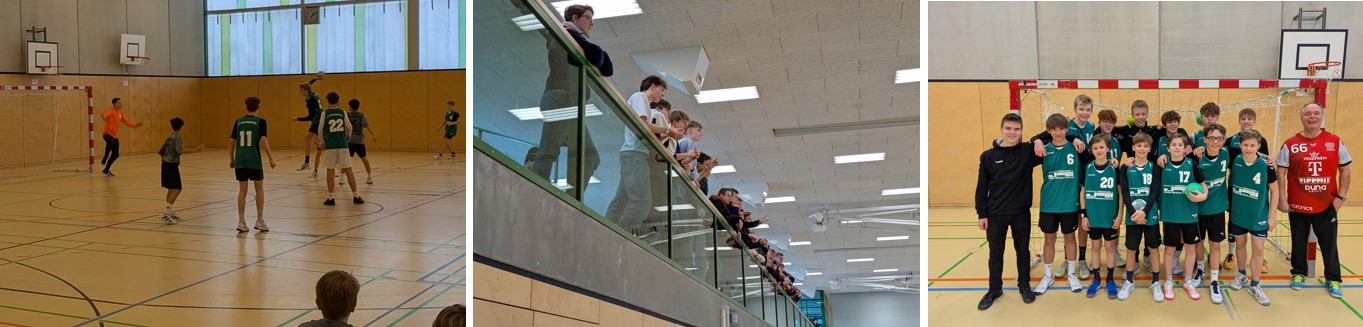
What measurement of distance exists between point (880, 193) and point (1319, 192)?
1420cm

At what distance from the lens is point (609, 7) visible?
7.85 m

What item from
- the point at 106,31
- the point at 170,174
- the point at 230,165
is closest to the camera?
the point at 230,165

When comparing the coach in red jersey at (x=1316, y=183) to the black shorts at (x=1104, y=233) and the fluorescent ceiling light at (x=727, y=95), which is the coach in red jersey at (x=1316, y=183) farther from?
the fluorescent ceiling light at (x=727, y=95)

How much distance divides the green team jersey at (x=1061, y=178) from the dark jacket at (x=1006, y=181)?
1.36 feet

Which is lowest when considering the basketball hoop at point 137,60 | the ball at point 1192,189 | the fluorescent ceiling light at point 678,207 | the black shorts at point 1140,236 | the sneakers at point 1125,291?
the sneakers at point 1125,291

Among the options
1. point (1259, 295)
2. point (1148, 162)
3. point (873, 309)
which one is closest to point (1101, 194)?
point (1148, 162)

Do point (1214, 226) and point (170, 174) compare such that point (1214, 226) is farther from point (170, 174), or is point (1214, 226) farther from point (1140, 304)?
point (170, 174)

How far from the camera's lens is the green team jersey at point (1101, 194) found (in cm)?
609

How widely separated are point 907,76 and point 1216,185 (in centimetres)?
470

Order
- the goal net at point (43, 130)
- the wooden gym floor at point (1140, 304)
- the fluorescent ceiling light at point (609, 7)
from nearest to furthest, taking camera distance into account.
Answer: the wooden gym floor at point (1140, 304), the fluorescent ceiling light at point (609, 7), the goal net at point (43, 130)

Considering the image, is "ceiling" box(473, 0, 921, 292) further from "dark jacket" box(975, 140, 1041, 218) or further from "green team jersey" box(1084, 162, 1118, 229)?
"dark jacket" box(975, 140, 1041, 218)

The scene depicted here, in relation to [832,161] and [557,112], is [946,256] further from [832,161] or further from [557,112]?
[832,161]

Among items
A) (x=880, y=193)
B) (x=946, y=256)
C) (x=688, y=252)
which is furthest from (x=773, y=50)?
(x=880, y=193)

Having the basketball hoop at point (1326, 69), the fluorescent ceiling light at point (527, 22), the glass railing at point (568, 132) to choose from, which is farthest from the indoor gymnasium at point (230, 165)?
the basketball hoop at point (1326, 69)
